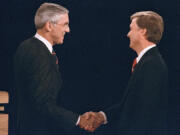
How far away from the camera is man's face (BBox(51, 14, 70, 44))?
10.3 feet

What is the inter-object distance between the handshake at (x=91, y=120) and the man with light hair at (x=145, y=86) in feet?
0.61

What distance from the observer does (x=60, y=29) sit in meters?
3.18

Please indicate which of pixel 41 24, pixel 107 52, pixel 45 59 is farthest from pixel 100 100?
pixel 41 24

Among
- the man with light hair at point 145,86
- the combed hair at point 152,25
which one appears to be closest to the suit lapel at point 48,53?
the man with light hair at point 145,86

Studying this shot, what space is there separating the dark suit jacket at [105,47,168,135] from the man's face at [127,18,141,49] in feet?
0.59

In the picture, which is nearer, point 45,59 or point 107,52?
point 45,59

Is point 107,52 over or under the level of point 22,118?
over

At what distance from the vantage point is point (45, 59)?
9.95ft

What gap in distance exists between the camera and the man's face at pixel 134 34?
314 centimetres

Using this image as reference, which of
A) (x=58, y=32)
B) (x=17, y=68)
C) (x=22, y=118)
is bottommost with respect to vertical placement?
(x=22, y=118)

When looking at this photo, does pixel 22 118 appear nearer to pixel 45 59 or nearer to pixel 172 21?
pixel 45 59

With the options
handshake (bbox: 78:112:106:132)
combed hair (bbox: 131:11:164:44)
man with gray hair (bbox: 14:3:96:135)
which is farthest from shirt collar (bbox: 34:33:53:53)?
combed hair (bbox: 131:11:164:44)

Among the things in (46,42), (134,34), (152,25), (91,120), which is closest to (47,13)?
(46,42)

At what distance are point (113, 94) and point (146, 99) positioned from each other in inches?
15.9
